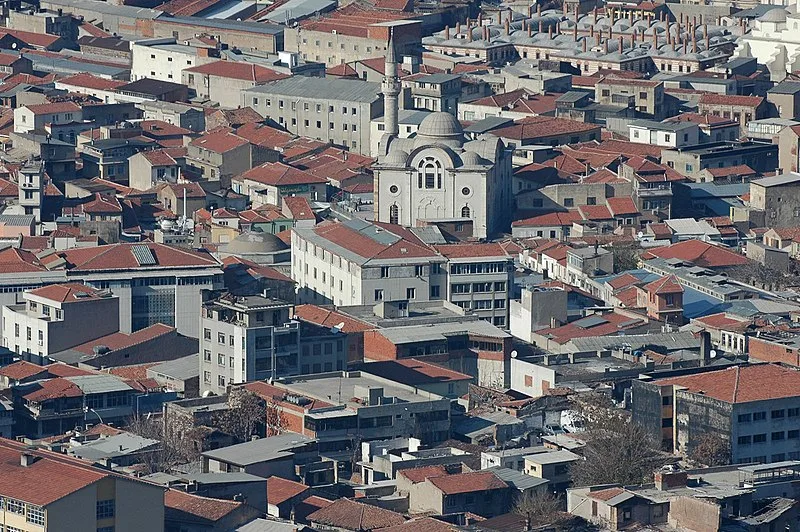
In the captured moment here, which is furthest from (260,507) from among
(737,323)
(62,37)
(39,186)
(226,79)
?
(62,37)

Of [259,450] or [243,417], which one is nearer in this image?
[259,450]

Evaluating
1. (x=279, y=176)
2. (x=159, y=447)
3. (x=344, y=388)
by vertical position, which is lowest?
(x=279, y=176)

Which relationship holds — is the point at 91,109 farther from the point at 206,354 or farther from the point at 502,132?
the point at 206,354

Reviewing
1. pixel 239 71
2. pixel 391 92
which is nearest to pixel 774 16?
pixel 239 71

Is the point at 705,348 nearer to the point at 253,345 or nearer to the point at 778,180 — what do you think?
the point at 253,345

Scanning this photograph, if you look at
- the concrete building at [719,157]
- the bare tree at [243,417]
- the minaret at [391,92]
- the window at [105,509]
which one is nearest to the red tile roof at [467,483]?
the bare tree at [243,417]

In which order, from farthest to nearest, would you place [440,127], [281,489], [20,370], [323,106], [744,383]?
[323,106] < [440,127] < [20,370] < [744,383] < [281,489]

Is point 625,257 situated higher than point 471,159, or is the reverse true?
point 471,159

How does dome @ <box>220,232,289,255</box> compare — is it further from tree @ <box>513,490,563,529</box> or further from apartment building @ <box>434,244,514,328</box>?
tree @ <box>513,490,563,529</box>
